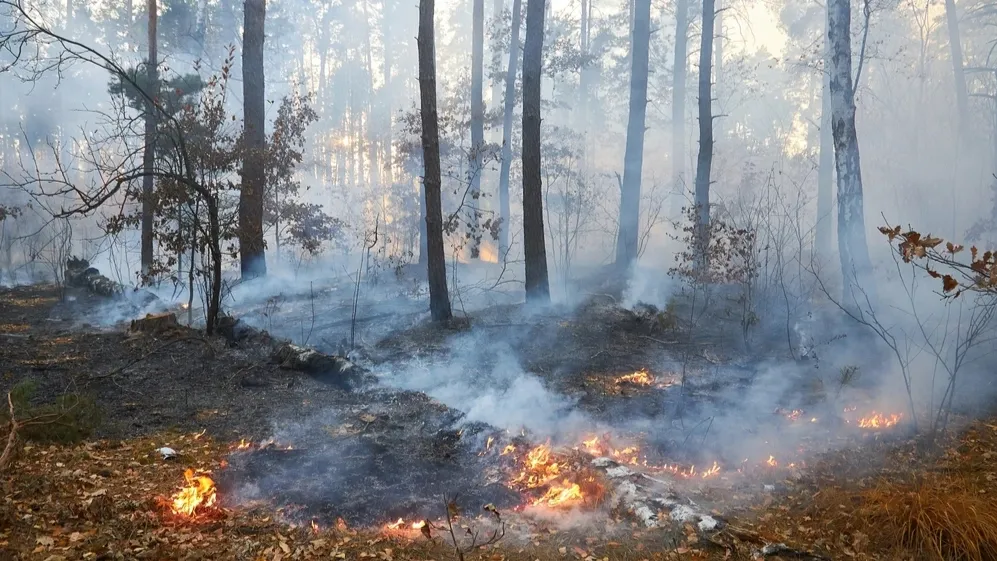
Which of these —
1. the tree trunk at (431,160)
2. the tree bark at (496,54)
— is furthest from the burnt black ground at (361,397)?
the tree bark at (496,54)

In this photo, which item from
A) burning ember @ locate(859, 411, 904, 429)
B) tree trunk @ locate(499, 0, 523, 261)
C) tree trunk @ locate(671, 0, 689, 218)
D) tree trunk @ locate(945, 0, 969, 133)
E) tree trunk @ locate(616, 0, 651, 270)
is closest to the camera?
burning ember @ locate(859, 411, 904, 429)

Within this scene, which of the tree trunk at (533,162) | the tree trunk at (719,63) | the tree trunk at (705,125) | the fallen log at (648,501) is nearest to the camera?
the fallen log at (648,501)

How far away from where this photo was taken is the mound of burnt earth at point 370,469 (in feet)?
15.3

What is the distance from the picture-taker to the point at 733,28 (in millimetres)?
36062

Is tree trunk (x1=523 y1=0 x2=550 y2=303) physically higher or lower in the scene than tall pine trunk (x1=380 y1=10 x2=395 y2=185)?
lower

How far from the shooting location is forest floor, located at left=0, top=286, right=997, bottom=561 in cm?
377

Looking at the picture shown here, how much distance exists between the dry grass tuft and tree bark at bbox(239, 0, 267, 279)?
1085cm

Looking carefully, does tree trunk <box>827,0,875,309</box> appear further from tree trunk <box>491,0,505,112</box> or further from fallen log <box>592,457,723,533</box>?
tree trunk <box>491,0,505,112</box>

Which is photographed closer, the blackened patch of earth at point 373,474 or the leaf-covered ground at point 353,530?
the leaf-covered ground at point 353,530

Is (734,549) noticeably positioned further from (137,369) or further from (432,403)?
(137,369)

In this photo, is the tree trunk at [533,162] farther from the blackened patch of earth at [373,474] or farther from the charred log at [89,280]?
the charred log at [89,280]

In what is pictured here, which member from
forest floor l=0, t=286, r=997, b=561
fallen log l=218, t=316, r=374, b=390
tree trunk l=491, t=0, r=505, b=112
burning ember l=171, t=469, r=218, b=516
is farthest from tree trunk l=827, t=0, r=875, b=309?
tree trunk l=491, t=0, r=505, b=112

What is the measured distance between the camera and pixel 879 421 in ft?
20.7

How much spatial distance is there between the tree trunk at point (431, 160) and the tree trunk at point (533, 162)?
1.77 metres
